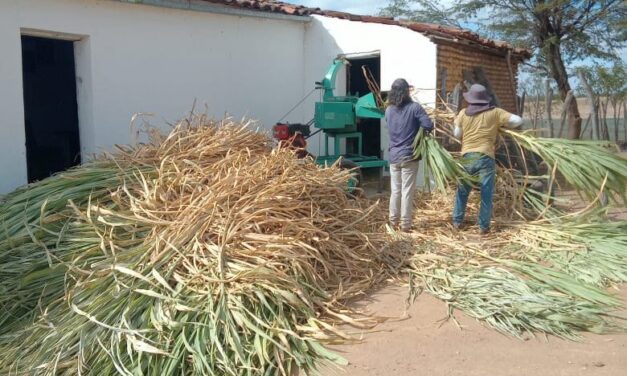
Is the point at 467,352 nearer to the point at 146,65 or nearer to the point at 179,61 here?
the point at 146,65

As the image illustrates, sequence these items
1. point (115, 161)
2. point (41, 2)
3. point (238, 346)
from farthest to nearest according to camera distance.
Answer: point (41, 2)
point (115, 161)
point (238, 346)

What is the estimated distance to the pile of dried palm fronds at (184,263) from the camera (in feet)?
11.8

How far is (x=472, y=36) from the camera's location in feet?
30.7

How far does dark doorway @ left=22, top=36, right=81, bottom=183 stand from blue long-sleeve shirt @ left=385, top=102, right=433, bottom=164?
5.02 m

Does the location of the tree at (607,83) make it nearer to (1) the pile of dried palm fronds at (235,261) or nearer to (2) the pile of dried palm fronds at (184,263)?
(1) the pile of dried palm fronds at (235,261)

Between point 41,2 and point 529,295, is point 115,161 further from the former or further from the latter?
point 529,295

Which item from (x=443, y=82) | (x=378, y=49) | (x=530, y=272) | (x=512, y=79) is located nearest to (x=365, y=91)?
(x=378, y=49)

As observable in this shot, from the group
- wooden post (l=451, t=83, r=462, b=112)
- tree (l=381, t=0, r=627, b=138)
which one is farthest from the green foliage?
wooden post (l=451, t=83, r=462, b=112)

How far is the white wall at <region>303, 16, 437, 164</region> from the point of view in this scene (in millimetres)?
8797

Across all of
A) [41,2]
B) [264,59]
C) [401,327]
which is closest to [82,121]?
[41,2]

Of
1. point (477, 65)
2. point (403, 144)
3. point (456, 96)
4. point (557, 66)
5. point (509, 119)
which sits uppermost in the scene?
point (557, 66)

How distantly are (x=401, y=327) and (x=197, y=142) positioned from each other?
2846 millimetres

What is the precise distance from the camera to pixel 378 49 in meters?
9.37

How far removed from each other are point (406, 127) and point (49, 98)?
21.8 ft
